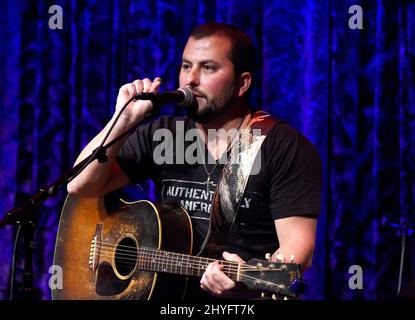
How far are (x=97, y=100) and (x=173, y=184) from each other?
0.94 metres

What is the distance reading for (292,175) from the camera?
8.77 feet

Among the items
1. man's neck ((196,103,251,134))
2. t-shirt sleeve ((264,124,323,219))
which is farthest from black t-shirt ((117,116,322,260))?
man's neck ((196,103,251,134))

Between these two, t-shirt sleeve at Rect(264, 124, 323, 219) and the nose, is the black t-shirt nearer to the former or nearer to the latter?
t-shirt sleeve at Rect(264, 124, 323, 219)

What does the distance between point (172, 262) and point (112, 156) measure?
548 millimetres

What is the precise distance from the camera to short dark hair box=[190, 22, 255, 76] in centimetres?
295

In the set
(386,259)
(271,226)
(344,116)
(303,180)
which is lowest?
(386,259)

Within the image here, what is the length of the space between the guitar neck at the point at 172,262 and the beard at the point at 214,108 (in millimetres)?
594

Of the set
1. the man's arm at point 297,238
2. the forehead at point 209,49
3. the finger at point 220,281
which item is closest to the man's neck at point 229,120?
the forehead at point 209,49

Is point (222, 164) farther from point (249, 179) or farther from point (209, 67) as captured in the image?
point (209, 67)

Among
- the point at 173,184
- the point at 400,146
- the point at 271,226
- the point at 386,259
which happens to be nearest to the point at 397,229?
the point at 386,259

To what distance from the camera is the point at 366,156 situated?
3.28 m

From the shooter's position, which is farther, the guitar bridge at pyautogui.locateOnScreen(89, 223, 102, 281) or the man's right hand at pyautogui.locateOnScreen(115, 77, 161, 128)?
the guitar bridge at pyautogui.locateOnScreen(89, 223, 102, 281)
